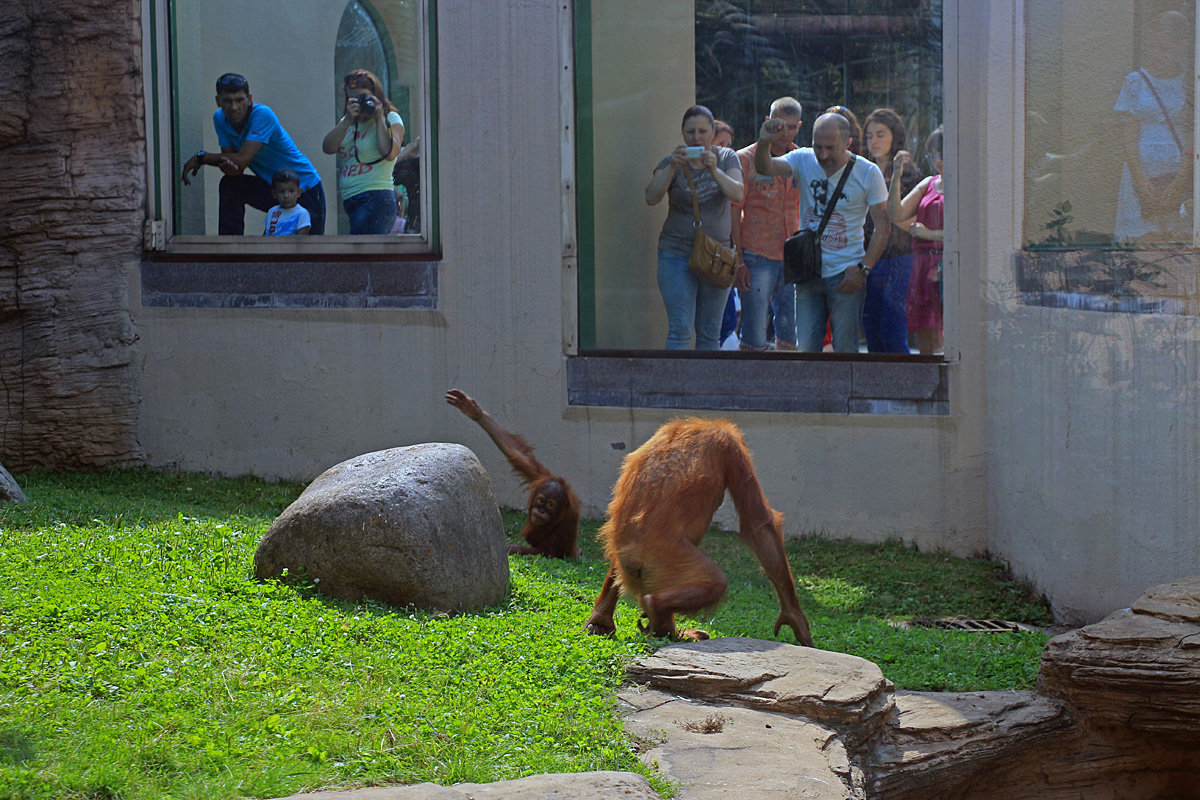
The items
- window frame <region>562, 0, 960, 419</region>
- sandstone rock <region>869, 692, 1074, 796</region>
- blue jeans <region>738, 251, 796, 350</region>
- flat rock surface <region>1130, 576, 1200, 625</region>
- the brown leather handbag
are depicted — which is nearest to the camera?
sandstone rock <region>869, 692, 1074, 796</region>

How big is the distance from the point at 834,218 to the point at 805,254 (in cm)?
29

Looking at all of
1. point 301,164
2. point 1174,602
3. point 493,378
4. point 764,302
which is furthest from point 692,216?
point 1174,602

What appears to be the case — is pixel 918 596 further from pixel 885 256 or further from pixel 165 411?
pixel 165 411

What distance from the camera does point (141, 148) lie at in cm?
860

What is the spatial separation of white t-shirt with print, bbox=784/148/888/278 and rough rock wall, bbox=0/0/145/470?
4.71 meters

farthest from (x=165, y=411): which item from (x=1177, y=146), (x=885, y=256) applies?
(x=1177, y=146)

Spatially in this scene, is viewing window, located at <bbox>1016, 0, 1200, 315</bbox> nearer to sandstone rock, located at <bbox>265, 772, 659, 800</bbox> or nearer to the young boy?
sandstone rock, located at <bbox>265, 772, 659, 800</bbox>

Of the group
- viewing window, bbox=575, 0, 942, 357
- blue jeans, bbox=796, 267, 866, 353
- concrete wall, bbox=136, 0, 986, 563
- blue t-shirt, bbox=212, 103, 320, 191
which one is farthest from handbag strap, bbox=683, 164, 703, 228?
blue t-shirt, bbox=212, 103, 320, 191

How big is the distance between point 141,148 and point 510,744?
6599 mm

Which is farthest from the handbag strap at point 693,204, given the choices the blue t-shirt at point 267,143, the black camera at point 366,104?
the blue t-shirt at point 267,143

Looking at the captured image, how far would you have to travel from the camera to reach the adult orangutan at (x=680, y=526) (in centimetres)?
443

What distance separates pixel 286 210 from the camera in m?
8.65

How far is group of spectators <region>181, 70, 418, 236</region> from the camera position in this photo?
838cm

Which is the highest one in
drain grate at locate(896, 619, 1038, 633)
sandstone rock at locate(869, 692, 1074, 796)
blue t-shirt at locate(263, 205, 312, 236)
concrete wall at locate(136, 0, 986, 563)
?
blue t-shirt at locate(263, 205, 312, 236)
